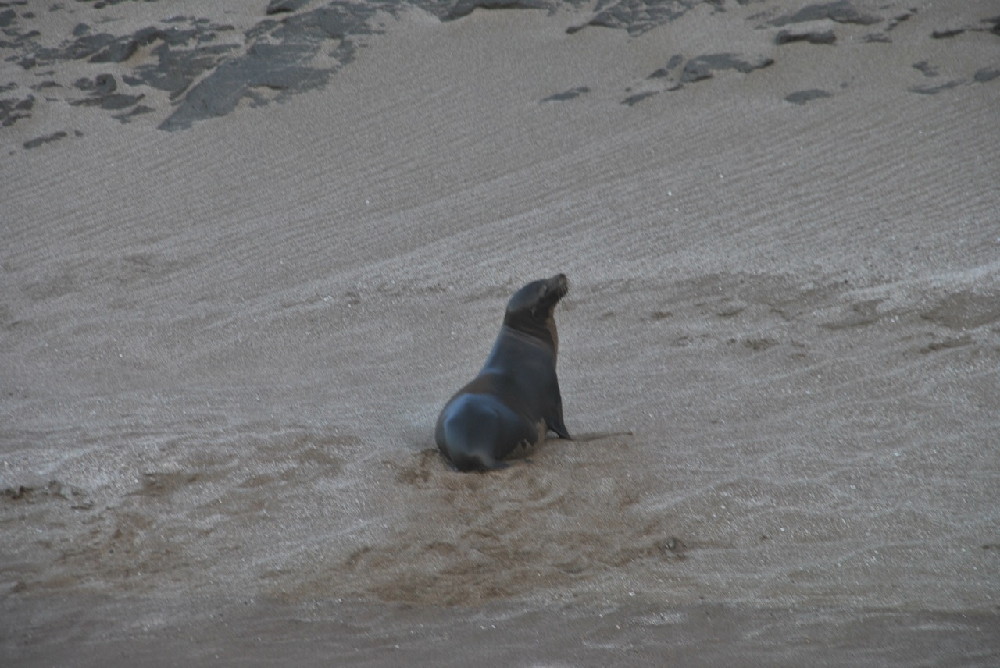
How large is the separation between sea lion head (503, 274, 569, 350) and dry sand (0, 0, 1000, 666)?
1.59ft

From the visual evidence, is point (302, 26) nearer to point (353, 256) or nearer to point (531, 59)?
point (531, 59)

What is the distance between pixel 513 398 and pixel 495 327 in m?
2.02

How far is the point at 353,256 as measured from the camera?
29.7ft

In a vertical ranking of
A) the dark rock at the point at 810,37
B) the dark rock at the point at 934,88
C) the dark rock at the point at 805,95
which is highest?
the dark rock at the point at 810,37

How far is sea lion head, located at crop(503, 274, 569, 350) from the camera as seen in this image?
607 centimetres

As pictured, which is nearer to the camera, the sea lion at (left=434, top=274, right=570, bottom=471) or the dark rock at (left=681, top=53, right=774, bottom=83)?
the sea lion at (left=434, top=274, right=570, bottom=471)

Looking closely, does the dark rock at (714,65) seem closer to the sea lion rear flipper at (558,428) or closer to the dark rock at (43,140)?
the dark rock at (43,140)

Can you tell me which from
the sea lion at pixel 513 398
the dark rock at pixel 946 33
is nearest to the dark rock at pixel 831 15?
the dark rock at pixel 946 33

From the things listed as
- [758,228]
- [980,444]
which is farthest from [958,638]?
[758,228]

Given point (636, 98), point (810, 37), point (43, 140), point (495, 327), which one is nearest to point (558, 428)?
point (495, 327)

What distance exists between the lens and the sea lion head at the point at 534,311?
6.07m

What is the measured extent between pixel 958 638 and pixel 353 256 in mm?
6170

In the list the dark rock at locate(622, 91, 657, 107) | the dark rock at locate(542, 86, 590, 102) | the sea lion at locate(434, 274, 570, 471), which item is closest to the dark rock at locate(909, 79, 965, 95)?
the dark rock at locate(622, 91, 657, 107)

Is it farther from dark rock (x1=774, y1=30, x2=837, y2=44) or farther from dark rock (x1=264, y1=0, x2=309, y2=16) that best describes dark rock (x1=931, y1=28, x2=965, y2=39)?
dark rock (x1=264, y1=0, x2=309, y2=16)
